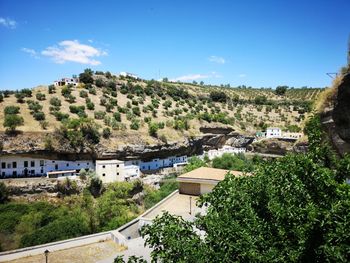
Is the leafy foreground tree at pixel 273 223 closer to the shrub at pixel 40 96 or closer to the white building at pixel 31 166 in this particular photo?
the white building at pixel 31 166

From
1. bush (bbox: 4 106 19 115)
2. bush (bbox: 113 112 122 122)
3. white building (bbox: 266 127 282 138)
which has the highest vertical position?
bush (bbox: 4 106 19 115)

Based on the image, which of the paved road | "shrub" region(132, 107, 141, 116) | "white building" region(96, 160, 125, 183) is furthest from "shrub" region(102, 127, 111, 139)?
the paved road

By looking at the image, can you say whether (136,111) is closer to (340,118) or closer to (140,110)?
(140,110)

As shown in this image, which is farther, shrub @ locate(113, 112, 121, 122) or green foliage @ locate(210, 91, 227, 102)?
green foliage @ locate(210, 91, 227, 102)

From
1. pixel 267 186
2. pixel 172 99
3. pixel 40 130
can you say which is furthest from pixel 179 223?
pixel 172 99

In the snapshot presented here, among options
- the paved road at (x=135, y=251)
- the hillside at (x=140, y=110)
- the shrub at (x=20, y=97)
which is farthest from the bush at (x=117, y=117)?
the paved road at (x=135, y=251)

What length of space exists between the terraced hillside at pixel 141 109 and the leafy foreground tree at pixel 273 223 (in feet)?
106

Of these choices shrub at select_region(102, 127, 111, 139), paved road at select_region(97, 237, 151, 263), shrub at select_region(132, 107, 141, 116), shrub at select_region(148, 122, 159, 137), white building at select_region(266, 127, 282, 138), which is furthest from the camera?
white building at select_region(266, 127, 282, 138)

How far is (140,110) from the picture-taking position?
215 feet

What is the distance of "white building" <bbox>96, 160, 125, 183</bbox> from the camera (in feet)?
138

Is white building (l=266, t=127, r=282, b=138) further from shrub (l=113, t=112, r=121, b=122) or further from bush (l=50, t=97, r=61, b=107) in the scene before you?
bush (l=50, t=97, r=61, b=107)

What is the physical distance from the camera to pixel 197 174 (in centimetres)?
2267

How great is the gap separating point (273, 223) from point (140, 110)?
197 feet

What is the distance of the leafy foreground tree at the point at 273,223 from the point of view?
5750 millimetres
